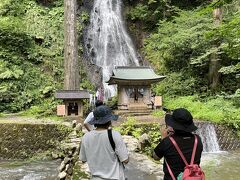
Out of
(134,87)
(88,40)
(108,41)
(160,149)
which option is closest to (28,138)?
(134,87)

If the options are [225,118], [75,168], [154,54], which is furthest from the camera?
[154,54]

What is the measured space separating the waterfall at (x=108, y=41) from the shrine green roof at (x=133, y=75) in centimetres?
325

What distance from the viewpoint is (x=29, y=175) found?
957 cm

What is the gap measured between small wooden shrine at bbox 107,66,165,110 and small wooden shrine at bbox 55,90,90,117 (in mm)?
2334

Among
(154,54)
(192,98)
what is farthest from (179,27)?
(192,98)

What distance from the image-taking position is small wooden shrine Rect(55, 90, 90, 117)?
1495cm

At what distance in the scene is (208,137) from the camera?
44.1ft

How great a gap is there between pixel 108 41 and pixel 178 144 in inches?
791

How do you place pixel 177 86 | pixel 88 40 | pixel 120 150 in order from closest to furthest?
pixel 120 150
pixel 177 86
pixel 88 40

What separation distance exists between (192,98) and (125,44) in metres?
7.57

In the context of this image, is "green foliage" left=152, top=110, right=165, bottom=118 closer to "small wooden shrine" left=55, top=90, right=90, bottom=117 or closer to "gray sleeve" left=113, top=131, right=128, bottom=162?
"small wooden shrine" left=55, top=90, right=90, bottom=117

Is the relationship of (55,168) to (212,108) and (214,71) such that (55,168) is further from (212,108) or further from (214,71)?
(214,71)

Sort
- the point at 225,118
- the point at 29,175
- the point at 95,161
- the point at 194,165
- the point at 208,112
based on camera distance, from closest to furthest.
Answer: the point at 194,165, the point at 95,161, the point at 29,175, the point at 225,118, the point at 208,112

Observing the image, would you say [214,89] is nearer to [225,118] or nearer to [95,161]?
[225,118]
